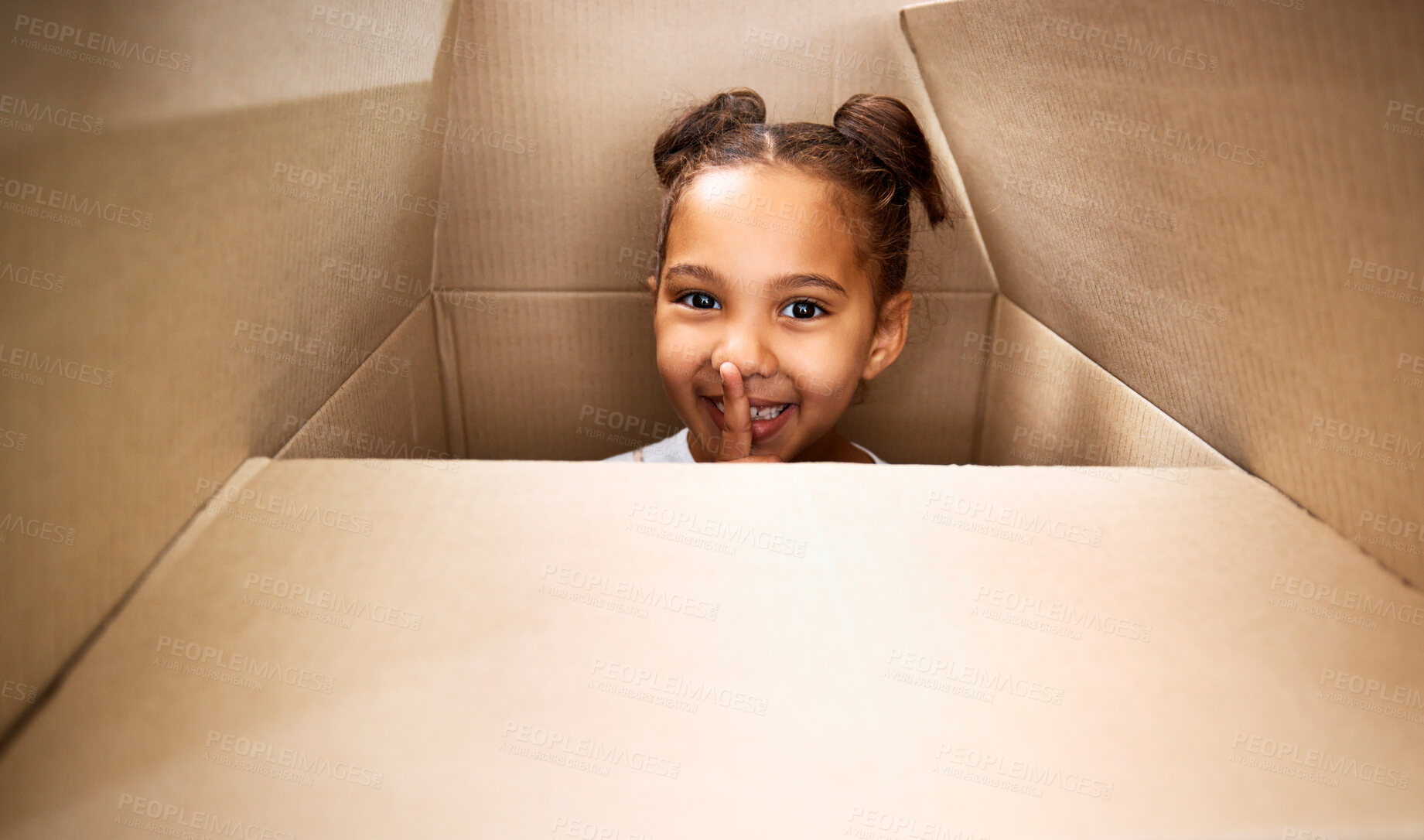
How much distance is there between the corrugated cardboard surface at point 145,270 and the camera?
317mm

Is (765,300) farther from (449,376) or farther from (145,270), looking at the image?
(145,270)

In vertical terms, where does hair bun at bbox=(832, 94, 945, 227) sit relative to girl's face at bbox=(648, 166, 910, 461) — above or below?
above

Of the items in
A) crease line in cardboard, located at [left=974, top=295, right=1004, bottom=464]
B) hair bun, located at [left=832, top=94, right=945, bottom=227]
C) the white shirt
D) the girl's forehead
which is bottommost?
the white shirt

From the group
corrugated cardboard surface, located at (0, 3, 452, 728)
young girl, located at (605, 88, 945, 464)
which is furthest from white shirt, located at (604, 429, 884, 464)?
corrugated cardboard surface, located at (0, 3, 452, 728)

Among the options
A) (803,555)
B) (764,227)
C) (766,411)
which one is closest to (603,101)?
(764,227)

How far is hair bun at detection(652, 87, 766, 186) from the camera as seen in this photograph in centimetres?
87

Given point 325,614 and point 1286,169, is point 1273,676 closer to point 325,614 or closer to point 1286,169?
point 1286,169

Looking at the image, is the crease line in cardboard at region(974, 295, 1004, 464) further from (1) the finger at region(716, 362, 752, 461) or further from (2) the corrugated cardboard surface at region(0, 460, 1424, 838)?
(2) the corrugated cardboard surface at region(0, 460, 1424, 838)

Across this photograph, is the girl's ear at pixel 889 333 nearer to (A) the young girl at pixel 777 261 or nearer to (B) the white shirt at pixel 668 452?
(A) the young girl at pixel 777 261

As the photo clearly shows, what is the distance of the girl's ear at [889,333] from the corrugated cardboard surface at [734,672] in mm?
442

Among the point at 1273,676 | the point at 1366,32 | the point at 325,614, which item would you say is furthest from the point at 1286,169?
the point at 325,614

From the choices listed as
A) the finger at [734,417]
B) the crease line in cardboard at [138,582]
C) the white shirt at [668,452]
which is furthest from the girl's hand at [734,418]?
the crease line in cardboard at [138,582]

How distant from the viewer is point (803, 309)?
32.6 inches

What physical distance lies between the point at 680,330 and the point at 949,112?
327 millimetres
